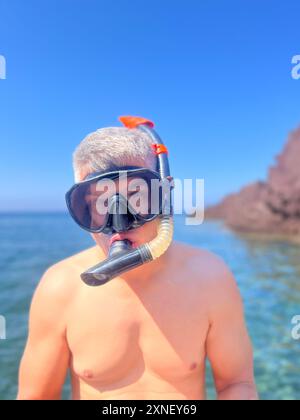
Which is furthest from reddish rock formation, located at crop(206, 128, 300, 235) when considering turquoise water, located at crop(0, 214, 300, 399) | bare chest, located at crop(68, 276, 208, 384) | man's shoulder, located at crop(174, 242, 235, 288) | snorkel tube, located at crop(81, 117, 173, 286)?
snorkel tube, located at crop(81, 117, 173, 286)

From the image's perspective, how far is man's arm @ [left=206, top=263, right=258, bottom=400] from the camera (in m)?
1.36

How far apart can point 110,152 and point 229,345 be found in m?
0.90

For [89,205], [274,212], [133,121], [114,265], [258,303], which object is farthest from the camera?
[274,212]

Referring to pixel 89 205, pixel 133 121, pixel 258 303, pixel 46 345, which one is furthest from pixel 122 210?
pixel 258 303

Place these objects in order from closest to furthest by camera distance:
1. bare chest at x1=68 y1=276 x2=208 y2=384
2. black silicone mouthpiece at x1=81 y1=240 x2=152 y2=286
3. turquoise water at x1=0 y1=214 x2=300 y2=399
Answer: black silicone mouthpiece at x1=81 y1=240 x2=152 y2=286 < bare chest at x1=68 y1=276 x2=208 y2=384 < turquoise water at x1=0 y1=214 x2=300 y2=399

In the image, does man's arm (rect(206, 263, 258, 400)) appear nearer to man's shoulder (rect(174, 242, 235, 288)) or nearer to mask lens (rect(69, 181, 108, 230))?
man's shoulder (rect(174, 242, 235, 288))

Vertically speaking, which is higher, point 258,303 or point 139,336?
point 139,336

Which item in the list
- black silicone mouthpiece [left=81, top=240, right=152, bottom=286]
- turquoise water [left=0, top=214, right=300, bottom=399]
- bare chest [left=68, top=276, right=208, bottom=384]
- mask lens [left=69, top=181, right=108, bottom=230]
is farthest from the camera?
turquoise water [left=0, top=214, right=300, bottom=399]

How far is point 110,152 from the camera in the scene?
3.95ft

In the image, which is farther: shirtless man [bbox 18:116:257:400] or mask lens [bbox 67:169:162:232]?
shirtless man [bbox 18:116:257:400]

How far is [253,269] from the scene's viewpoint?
793 centimetres

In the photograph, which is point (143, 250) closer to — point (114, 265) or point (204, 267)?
point (114, 265)

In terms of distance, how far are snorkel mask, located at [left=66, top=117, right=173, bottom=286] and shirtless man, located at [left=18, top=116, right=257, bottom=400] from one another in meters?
0.11
